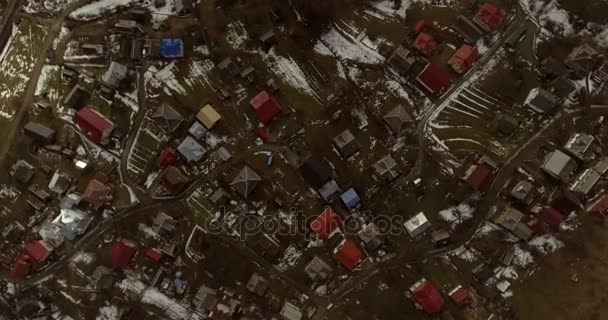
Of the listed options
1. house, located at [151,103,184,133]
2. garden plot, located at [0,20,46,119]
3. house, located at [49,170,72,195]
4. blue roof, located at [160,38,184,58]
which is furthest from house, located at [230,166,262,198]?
garden plot, located at [0,20,46,119]

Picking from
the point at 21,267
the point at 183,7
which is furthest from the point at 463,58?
the point at 21,267

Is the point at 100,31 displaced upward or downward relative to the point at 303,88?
upward

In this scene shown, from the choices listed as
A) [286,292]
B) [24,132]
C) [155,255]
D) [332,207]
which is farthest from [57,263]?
[332,207]

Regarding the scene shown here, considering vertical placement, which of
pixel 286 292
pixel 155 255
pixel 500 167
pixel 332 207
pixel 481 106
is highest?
pixel 481 106

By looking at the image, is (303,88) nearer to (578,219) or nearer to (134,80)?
(134,80)

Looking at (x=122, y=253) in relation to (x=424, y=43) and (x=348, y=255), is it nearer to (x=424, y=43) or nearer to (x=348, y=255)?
(x=348, y=255)

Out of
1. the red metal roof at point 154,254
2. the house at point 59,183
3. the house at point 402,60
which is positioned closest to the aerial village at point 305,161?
the red metal roof at point 154,254
